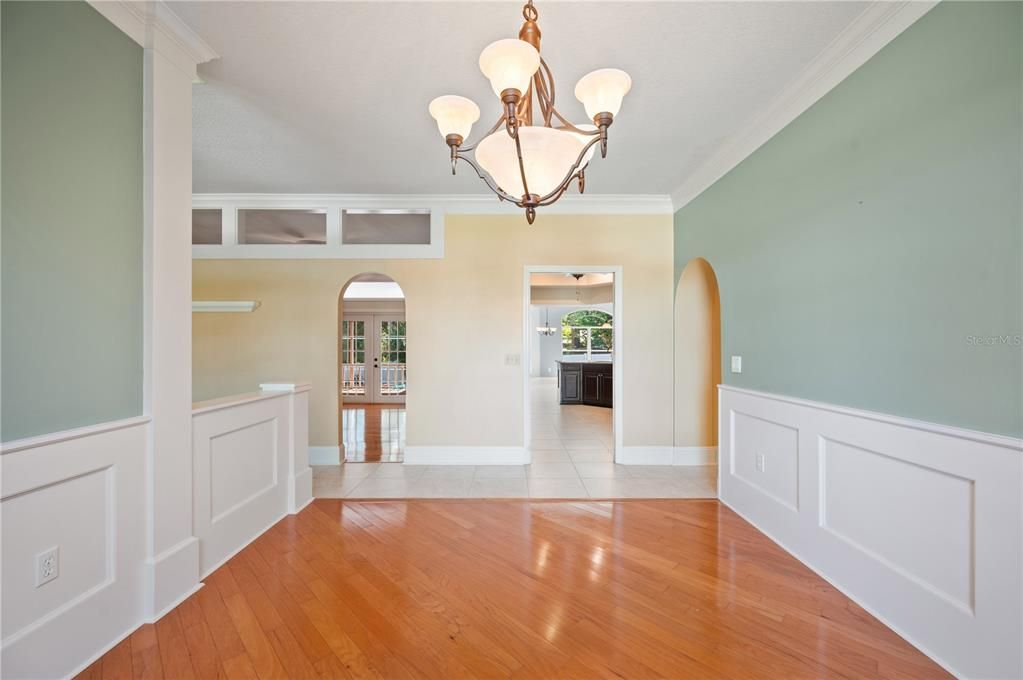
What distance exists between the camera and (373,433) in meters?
5.41

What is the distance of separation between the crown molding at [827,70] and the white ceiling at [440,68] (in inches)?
2.2

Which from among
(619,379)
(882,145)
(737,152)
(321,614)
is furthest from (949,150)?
(321,614)

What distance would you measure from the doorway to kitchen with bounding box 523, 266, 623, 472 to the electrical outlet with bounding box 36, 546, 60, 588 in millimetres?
3116

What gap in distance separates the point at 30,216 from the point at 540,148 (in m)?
1.81

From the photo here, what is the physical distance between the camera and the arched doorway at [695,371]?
3.84 metres

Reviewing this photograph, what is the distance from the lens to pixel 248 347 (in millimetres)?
3930

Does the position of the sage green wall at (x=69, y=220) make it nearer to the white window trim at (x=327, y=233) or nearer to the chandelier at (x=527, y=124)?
the chandelier at (x=527, y=124)

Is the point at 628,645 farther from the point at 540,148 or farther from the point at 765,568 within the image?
the point at 540,148

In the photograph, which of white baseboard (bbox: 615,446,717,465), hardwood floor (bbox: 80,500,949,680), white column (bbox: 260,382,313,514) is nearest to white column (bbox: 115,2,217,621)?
hardwood floor (bbox: 80,500,949,680)

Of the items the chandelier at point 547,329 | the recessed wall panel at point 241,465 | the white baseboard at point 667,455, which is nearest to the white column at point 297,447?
the recessed wall panel at point 241,465

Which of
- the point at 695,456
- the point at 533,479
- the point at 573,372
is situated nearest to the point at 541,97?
the point at 533,479

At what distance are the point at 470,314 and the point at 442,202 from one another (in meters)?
1.20

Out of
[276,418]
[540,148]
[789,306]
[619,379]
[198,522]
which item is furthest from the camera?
[619,379]

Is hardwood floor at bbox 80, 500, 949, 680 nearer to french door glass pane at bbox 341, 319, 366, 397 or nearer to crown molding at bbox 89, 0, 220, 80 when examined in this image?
crown molding at bbox 89, 0, 220, 80
